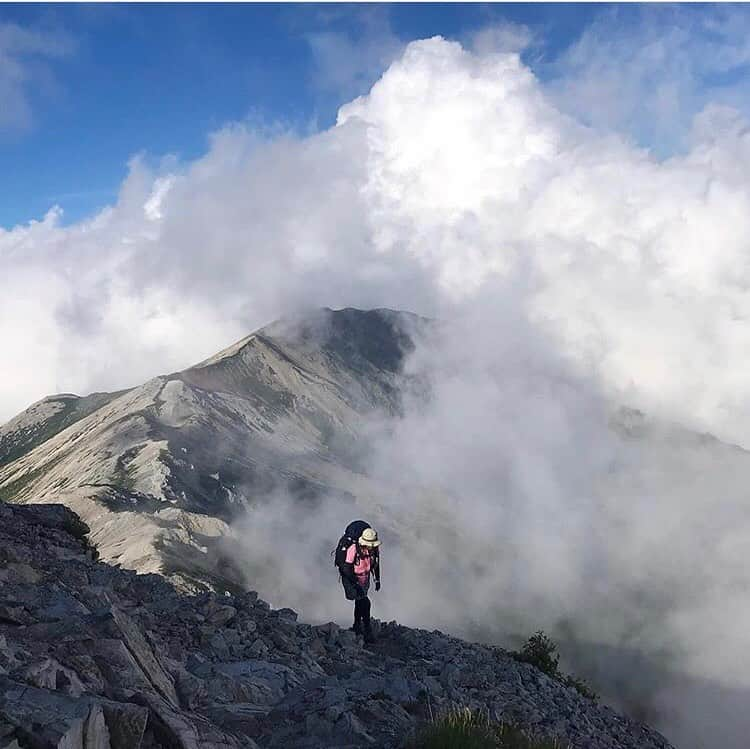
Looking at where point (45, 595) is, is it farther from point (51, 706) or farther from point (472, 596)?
point (472, 596)

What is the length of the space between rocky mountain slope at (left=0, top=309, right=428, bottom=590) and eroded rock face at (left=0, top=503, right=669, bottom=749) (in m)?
28.1

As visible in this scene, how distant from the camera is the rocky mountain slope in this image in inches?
2645

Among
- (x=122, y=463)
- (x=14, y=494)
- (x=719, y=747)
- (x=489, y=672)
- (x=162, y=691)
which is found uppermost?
(x=719, y=747)

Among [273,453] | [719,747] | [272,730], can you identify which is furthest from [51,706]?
[273,453]

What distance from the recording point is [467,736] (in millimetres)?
8930

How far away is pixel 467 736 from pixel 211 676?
573cm

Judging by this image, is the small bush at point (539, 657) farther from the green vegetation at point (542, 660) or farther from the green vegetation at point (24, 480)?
the green vegetation at point (24, 480)

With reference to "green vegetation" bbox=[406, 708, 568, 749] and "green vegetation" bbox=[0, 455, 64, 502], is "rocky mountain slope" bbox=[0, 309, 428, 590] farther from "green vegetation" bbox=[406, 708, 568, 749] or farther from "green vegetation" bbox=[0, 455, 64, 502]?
"green vegetation" bbox=[406, 708, 568, 749]

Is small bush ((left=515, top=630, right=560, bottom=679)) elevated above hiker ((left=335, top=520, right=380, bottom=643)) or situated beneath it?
elevated above

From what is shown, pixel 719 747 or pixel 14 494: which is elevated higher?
pixel 719 747

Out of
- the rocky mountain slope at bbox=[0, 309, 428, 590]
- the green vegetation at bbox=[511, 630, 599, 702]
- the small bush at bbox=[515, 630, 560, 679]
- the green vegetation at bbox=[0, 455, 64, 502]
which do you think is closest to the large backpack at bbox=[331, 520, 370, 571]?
the green vegetation at bbox=[511, 630, 599, 702]

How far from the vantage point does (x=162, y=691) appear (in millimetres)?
10258

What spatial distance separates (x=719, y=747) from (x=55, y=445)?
440ft

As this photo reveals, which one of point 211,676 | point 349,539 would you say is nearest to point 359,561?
point 349,539
